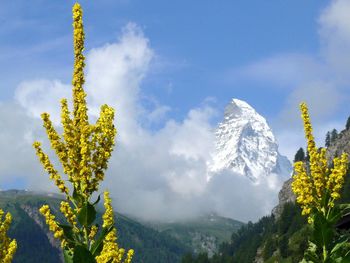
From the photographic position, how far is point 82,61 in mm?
11516

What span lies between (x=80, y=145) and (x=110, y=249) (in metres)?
3.08

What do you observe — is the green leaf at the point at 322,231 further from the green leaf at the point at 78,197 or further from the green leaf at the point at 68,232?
the green leaf at the point at 68,232

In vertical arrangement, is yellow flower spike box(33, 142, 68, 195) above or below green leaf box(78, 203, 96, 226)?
above

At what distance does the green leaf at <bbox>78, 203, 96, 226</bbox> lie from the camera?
11.1 metres

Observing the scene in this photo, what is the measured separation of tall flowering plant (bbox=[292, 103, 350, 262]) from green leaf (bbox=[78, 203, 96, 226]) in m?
5.23

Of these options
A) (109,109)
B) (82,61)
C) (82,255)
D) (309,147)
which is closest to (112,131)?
(109,109)

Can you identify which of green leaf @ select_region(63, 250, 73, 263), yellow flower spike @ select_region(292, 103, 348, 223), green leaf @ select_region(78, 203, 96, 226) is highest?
yellow flower spike @ select_region(292, 103, 348, 223)

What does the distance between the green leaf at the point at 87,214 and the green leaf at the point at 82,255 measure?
585 millimetres

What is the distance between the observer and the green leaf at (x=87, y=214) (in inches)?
436

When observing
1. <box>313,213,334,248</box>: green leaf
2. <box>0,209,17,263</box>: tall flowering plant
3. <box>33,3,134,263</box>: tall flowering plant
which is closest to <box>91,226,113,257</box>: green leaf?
<box>33,3,134,263</box>: tall flowering plant

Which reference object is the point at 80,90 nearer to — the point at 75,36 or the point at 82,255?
the point at 75,36

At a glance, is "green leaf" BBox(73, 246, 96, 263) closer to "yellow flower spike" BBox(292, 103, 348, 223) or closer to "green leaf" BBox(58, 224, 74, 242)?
"green leaf" BBox(58, 224, 74, 242)

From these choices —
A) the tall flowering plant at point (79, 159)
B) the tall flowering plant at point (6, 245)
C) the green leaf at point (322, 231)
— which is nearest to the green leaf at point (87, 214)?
the tall flowering plant at point (79, 159)

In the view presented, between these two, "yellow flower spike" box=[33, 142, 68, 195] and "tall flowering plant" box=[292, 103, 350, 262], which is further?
"tall flowering plant" box=[292, 103, 350, 262]
